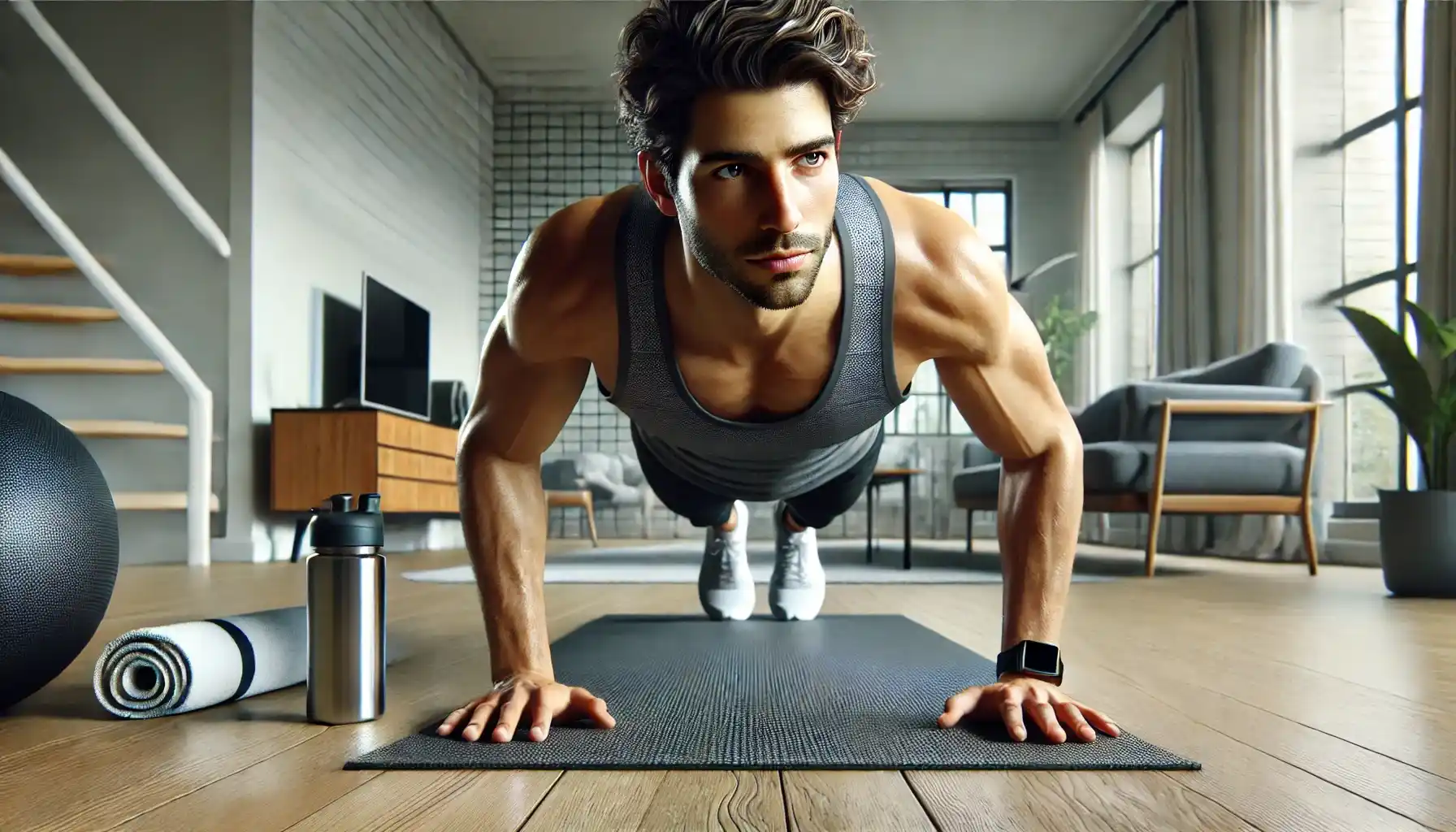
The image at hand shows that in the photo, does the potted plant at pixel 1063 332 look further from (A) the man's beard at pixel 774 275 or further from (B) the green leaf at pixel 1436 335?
(A) the man's beard at pixel 774 275

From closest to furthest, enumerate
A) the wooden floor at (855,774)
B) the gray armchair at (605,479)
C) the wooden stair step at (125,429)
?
the wooden floor at (855,774)
the wooden stair step at (125,429)
the gray armchair at (605,479)

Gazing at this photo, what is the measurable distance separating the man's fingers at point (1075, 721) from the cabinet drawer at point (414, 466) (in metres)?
4.18

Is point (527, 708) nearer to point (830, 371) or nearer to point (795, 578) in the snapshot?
point (830, 371)

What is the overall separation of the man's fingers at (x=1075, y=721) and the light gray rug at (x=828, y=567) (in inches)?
79.4

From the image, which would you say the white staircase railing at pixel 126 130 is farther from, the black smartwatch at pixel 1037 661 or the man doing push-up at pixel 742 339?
the black smartwatch at pixel 1037 661

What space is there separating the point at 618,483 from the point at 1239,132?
469 centimetres

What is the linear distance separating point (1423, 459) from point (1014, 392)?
255 cm

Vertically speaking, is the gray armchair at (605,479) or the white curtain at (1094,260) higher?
the white curtain at (1094,260)

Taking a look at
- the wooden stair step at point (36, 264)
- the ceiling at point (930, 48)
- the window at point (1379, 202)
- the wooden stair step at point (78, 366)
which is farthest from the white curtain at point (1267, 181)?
the wooden stair step at point (36, 264)

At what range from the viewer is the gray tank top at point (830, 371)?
3.97 ft

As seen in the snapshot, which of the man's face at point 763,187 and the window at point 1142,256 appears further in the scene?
the window at point 1142,256

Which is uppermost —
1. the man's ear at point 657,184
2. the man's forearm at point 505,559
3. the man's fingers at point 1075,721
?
the man's ear at point 657,184

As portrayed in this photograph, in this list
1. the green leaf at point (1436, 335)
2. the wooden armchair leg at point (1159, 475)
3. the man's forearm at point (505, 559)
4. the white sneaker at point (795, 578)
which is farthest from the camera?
the wooden armchair leg at point (1159, 475)

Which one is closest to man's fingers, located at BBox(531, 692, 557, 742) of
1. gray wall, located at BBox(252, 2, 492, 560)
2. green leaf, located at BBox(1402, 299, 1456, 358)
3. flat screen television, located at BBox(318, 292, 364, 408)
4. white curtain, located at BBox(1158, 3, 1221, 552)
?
green leaf, located at BBox(1402, 299, 1456, 358)
